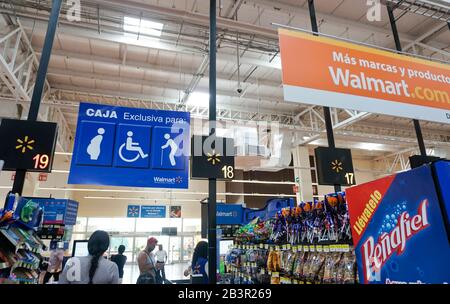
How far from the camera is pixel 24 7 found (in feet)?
23.2

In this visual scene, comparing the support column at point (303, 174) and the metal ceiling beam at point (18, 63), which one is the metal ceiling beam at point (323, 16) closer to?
the metal ceiling beam at point (18, 63)

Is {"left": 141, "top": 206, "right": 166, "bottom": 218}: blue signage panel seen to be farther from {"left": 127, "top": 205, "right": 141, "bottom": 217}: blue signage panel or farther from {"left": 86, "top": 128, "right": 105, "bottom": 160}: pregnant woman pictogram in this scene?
{"left": 86, "top": 128, "right": 105, "bottom": 160}: pregnant woman pictogram

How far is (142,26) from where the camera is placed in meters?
7.08

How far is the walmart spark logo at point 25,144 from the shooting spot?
3.07 metres

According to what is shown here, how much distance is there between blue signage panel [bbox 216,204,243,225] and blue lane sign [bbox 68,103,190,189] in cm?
512

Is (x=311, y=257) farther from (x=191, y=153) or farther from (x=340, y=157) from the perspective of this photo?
(x=340, y=157)

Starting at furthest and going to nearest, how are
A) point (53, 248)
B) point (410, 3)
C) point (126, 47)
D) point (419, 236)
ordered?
point (126, 47) → point (53, 248) → point (410, 3) → point (419, 236)

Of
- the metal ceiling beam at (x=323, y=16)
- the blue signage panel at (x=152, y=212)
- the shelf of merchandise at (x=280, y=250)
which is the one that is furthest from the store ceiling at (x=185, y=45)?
the blue signage panel at (x=152, y=212)

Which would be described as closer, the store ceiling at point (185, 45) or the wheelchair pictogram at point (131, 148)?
the wheelchair pictogram at point (131, 148)

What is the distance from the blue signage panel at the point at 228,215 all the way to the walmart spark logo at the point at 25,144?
611 cm

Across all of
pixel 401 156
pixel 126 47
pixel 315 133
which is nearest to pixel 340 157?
pixel 126 47

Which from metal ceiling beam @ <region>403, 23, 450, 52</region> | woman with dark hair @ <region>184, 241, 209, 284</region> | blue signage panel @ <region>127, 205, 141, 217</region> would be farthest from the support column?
woman with dark hair @ <region>184, 241, 209, 284</region>

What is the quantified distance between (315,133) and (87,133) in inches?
412

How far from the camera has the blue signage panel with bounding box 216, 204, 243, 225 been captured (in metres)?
8.70
